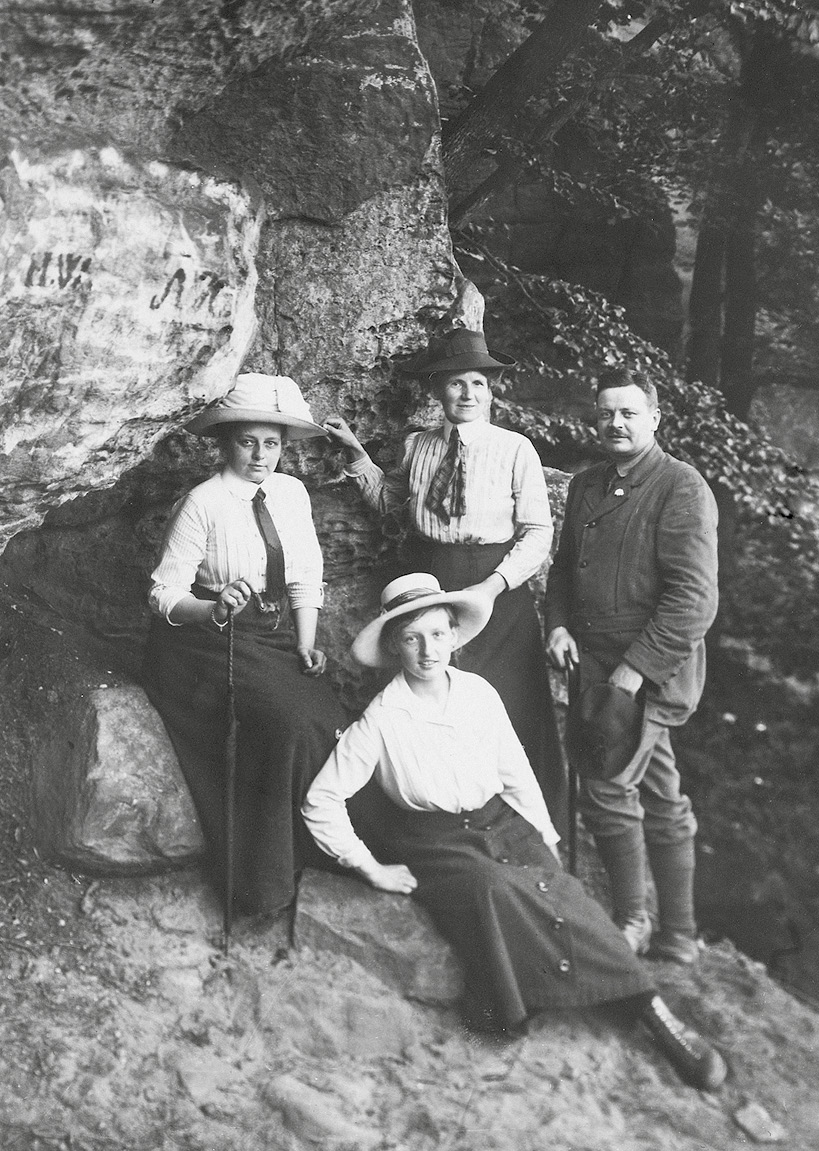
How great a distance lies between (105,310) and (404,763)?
1610 mm

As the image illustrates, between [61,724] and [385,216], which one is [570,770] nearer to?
[61,724]

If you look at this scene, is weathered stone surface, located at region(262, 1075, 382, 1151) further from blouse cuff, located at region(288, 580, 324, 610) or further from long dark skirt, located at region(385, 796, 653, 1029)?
blouse cuff, located at region(288, 580, 324, 610)

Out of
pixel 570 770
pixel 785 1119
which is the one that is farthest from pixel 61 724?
pixel 785 1119

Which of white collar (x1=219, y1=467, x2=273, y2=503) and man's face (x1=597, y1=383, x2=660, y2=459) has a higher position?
man's face (x1=597, y1=383, x2=660, y2=459)

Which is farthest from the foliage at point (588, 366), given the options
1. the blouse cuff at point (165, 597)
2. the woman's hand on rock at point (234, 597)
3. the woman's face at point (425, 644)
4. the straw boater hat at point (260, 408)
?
the blouse cuff at point (165, 597)

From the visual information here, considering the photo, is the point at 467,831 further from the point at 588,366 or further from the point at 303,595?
the point at 588,366

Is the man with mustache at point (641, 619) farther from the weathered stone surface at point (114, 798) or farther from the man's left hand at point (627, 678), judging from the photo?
the weathered stone surface at point (114, 798)

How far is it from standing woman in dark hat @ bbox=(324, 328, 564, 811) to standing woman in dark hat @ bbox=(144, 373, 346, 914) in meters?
0.42

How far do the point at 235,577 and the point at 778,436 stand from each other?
245cm

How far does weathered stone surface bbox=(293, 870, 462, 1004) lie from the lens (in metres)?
3.14

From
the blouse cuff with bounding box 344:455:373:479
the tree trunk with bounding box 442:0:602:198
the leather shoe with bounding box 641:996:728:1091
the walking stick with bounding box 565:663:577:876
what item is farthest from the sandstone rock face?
the leather shoe with bounding box 641:996:728:1091

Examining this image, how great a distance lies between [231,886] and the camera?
3.31 meters

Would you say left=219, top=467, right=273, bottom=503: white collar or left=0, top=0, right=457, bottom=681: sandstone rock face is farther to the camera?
left=219, top=467, right=273, bottom=503: white collar

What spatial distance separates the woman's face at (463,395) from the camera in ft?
11.7
